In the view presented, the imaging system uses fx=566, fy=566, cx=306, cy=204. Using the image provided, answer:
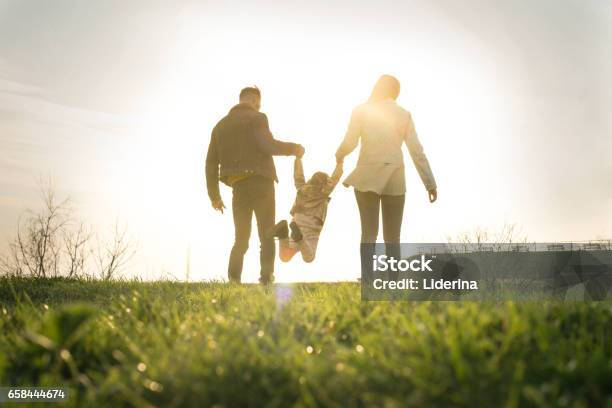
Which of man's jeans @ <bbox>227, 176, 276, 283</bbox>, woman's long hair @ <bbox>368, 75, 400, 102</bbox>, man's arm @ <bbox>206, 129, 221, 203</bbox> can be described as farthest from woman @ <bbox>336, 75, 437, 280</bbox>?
man's arm @ <bbox>206, 129, 221, 203</bbox>

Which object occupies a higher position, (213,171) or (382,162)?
(213,171)

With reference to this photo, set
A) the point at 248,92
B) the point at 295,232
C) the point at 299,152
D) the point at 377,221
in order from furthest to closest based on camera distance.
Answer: the point at 248,92 < the point at 299,152 < the point at 295,232 < the point at 377,221

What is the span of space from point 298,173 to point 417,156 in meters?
1.70

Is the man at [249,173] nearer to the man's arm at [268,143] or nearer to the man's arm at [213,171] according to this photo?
the man's arm at [268,143]

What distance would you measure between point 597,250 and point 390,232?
3782 millimetres

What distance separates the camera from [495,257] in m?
9.70

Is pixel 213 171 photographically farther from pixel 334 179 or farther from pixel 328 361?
pixel 328 361

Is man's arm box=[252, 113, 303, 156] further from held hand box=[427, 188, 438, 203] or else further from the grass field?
the grass field

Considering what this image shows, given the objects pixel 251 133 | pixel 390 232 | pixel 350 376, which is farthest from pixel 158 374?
pixel 251 133

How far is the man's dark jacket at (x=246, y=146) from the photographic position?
796cm

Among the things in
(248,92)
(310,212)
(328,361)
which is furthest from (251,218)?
(328,361)

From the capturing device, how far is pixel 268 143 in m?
7.99

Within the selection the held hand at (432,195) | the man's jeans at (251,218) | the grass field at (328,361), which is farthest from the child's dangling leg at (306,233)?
the grass field at (328,361)

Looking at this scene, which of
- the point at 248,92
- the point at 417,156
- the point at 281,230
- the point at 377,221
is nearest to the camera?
the point at 377,221
